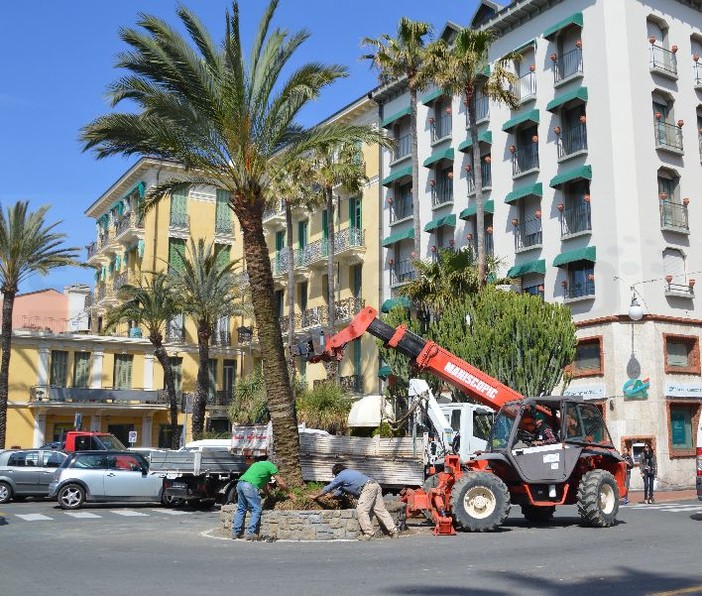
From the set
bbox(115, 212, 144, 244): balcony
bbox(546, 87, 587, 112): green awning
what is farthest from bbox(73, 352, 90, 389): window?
bbox(546, 87, 587, 112): green awning

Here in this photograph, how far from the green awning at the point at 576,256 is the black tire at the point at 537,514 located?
1437cm

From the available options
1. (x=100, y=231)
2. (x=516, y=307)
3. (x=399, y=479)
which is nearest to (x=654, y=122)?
(x=516, y=307)

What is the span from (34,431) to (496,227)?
89.5ft

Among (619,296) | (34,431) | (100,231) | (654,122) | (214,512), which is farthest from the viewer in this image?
(100,231)

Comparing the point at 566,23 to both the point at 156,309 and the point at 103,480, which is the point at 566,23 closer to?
the point at 103,480

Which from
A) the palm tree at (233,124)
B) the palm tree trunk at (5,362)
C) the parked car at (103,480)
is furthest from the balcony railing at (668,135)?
the palm tree trunk at (5,362)

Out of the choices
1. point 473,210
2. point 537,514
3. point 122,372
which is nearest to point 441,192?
point 473,210

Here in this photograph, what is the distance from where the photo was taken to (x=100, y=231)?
61594 mm

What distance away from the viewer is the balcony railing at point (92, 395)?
45.4 metres

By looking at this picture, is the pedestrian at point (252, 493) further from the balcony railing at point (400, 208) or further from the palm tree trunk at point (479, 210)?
the balcony railing at point (400, 208)

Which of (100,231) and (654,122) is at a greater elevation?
(100,231)

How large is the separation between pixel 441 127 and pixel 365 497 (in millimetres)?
26598

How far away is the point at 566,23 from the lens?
1254 inches

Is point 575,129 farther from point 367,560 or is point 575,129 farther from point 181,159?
point 367,560
